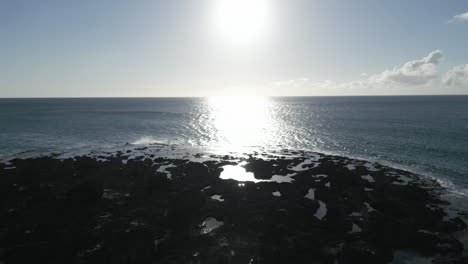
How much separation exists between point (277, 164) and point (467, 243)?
25897mm

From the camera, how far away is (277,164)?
4434cm

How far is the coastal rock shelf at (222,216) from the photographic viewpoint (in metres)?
19.8

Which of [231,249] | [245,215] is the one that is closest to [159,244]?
[231,249]

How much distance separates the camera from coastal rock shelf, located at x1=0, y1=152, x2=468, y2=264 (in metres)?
19.8

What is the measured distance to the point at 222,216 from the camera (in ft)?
84.6

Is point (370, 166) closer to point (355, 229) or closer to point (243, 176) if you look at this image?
point (243, 176)

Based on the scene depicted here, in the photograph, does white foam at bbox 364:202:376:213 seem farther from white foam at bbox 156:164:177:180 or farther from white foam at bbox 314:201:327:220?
white foam at bbox 156:164:177:180

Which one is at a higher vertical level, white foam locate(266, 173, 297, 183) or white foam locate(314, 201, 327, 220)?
white foam locate(266, 173, 297, 183)

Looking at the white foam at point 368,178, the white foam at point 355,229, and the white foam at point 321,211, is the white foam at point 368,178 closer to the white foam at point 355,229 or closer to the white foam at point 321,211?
the white foam at point 321,211

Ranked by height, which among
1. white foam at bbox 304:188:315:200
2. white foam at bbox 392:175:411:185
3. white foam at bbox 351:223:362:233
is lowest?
white foam at bbox 351:223:362:233

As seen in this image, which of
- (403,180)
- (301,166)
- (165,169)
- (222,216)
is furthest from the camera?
(301,166)

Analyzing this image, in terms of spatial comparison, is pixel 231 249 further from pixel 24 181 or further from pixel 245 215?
pixel 24 181

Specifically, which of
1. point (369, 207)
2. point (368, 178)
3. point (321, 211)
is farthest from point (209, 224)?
point (368, 178)

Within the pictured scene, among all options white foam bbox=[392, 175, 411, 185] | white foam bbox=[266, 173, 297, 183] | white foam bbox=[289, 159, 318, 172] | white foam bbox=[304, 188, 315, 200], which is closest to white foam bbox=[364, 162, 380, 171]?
white foam bbox=[392, 175, 411, 185]
